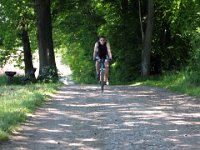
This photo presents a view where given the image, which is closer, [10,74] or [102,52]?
[102,52]

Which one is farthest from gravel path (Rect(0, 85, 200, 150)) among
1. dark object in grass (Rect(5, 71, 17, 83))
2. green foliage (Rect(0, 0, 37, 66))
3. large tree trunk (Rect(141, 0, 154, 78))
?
green foliage (Rect(0, 0, 37, 66))

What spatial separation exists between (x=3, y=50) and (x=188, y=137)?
1433 inches

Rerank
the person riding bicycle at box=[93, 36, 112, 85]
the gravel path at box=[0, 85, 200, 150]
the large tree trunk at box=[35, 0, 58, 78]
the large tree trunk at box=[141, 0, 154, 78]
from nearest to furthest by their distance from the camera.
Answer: the gravel path at box=[0, 85, 200, 150] < the person riding bicycle at box=[93, 36, 112, 85] < the large tree trunk at box=[35, 0, 58, 78] < the large tree trunk at box=[141, 0, 154, 78]

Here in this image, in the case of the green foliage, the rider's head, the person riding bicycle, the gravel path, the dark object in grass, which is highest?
the green foliage

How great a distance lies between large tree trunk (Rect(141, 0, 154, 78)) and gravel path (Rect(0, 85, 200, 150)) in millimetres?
12812

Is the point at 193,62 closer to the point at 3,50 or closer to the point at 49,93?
the point at 49,93

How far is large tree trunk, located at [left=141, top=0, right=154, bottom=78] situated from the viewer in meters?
25.7

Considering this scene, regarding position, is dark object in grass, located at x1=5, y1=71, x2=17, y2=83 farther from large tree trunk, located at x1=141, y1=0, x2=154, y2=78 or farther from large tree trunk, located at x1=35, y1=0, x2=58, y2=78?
large tree trunk, located at x1=141, y1=0, x2=154, y2=78

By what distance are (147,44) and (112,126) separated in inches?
692

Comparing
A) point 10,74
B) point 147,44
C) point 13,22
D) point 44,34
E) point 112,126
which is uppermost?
point 13,22

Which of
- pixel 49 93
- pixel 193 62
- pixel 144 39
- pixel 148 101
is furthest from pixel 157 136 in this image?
pixel 144 39

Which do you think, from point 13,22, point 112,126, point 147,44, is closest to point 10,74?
point 147,44

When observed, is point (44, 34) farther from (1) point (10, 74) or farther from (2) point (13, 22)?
(2) point (13, 22)

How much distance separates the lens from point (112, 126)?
934 cm
